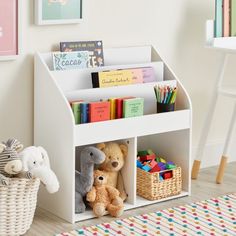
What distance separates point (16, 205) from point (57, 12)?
34.7 inches

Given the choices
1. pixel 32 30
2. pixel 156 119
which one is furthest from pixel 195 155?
pixel 32 30

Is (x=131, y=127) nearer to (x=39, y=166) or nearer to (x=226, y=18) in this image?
(x=39, y=166)

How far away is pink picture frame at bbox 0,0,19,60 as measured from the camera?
9.71 feet

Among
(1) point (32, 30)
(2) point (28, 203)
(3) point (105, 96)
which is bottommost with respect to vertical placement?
(2) point (28, 203)

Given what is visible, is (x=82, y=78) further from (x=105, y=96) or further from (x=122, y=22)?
(x=122, y=22)

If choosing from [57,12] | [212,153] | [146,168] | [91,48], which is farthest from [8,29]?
[212,153]

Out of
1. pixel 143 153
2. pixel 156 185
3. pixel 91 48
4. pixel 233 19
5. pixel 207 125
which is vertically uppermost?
pixel 233 19

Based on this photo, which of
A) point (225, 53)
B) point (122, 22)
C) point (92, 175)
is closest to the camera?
point (92, 175)

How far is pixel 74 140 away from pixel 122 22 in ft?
2.52

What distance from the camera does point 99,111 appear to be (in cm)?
302

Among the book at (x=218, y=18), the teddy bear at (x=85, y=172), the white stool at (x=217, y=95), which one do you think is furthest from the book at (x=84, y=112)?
the book at (x=218, y=18)

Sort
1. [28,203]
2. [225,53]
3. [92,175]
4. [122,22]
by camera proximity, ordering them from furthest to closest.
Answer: [225,53], [122,22], [92,175], [28,203]

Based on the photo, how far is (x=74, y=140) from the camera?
291 centimetres

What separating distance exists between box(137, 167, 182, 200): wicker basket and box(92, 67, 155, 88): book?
0.41 metres
